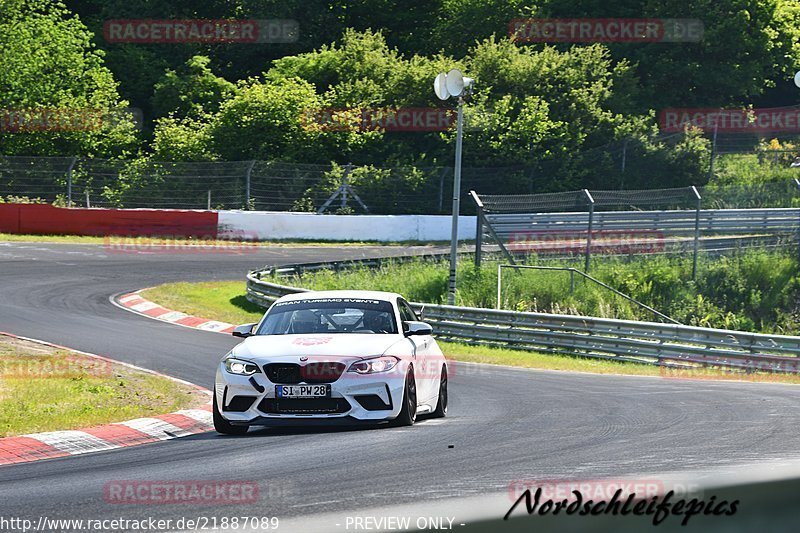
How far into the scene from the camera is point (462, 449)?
28.2 ft

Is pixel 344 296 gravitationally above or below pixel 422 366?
above

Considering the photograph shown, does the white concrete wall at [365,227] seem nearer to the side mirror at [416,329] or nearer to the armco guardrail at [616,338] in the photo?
the armco guardrail at [616,338]

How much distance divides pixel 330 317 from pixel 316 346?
1063 millimetres

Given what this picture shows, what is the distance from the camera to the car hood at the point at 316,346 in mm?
9992

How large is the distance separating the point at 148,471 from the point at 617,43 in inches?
1906

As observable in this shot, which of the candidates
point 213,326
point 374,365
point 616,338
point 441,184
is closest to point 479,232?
point 616,338

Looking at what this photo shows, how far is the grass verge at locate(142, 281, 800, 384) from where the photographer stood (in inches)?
778

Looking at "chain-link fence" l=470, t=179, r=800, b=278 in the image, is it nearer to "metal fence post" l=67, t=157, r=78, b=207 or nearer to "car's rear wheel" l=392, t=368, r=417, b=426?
"metal fence post" l=67, t=157, r=78, b=207

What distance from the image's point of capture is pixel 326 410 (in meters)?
9.80

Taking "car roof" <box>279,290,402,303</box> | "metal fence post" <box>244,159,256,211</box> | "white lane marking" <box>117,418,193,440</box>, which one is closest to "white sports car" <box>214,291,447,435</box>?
"car roof" <box>279,290,402,303</box>

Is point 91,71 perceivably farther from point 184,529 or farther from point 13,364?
point 184,529

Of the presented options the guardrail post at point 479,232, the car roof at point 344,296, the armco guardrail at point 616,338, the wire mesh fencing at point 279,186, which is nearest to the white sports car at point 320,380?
the car roof at point 344,296

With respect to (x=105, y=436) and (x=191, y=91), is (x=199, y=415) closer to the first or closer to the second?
(x=105, y=436)

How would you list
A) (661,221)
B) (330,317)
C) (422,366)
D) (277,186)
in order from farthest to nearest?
(277,186), (661,221), (330,317), (422,366)
